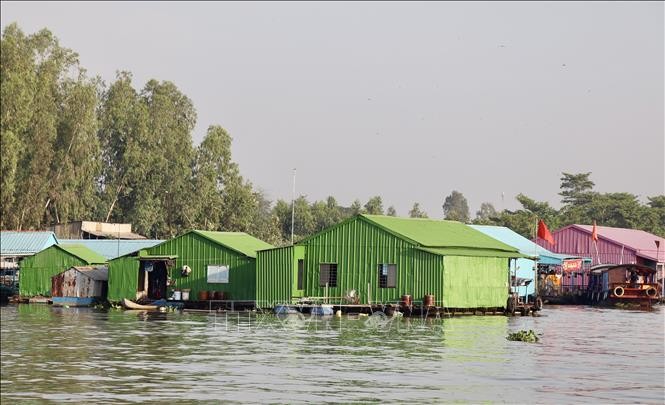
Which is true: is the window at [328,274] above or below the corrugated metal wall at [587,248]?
below

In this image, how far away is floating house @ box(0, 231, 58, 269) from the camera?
277ft

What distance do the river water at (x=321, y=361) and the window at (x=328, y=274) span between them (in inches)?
316

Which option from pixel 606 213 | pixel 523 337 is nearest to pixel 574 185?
pixel 606 213

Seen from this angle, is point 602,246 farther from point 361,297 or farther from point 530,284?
point 361,297

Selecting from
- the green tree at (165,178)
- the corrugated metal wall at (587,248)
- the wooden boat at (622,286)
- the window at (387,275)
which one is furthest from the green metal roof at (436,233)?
the green tree at (165,178)

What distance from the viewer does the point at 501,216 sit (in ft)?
454

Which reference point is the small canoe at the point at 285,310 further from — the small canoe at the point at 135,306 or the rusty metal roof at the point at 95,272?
the rusty metal roof at the point at 95,272

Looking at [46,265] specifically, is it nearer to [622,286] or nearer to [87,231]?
[87,231]

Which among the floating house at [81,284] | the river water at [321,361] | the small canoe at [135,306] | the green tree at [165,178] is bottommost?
the river water at [321,361]

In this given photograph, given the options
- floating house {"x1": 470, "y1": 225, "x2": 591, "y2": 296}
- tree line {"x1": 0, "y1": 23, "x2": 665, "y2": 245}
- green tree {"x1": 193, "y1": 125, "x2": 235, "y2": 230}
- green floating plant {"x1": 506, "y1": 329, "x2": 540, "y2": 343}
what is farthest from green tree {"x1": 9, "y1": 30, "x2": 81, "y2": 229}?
green floating plant {"x1": 506, "y1": 329, "x2": 540, "y2": 343}

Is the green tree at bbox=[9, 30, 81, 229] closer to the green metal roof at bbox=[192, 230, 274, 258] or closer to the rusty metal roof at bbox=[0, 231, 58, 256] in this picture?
the rusty metal roof at bbox=[0, 231, 58, 256]

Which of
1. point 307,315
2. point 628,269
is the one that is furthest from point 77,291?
point 628,269

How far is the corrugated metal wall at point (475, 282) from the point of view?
2445 inches

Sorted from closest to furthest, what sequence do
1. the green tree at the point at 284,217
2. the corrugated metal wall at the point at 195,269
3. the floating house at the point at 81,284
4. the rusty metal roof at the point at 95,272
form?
the corrugated metal wall at the point at 195,269
the floating house at the point at 81,284
the rusty metal roof at the point at 95,272
the green tree at the point at 284,217
